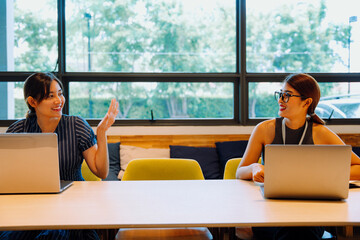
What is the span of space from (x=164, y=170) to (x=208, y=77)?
2090mm

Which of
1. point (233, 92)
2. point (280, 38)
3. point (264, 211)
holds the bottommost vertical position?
point (264, 211)

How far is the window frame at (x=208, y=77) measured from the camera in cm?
396

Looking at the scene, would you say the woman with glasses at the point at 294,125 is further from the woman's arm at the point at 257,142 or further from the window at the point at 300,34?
the window at the point at 300,34

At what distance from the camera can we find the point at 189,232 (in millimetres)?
1900

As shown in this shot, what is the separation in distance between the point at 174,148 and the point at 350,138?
6.67 ft

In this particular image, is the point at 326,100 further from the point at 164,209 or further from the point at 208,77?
the point at 164,209

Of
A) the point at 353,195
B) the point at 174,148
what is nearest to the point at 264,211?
the point at 353,195

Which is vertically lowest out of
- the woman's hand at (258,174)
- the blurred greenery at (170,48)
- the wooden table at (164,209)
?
the wooden table at (164,209)

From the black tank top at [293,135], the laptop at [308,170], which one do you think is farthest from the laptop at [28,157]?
the black tank top at [293,135]

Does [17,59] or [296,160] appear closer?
[296,160]

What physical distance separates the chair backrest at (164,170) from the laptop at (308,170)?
0.86m

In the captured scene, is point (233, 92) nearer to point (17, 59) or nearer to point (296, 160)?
point (17, 59)

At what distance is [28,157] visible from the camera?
1430mm

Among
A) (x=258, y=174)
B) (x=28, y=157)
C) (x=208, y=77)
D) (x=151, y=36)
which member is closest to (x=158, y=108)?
(x=208, y=77)
